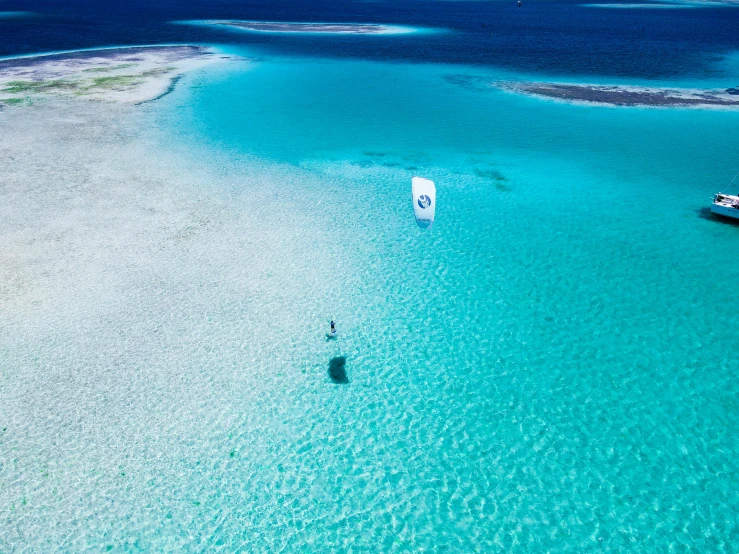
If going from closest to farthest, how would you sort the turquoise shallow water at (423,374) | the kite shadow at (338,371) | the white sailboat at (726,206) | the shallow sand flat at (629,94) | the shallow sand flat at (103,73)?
the turquoise shallow water at (423,374) → the kite shadow at (338,371) → the white sailboat at (726,206) → the shallow sand flat at (629,94) → the shallow sand flat at (103,73)

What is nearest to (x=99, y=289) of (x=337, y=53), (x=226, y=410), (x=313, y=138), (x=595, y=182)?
(x=226, y=410)

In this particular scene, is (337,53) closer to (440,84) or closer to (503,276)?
(440,84)

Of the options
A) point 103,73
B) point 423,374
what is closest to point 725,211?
point 423,374

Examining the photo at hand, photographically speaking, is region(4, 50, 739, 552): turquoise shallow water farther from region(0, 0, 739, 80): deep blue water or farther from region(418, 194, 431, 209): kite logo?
region(0, 0, 739, 80): deep blue water

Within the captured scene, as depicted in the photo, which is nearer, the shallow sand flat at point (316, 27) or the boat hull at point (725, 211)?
the boat hull at point (725, 211)

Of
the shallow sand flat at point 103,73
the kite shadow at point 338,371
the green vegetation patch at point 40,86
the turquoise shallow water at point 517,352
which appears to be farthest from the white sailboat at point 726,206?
the green vegetation patch at point 40,86

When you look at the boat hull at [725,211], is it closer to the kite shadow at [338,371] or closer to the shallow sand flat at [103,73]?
the kite shadow at [338,371]
